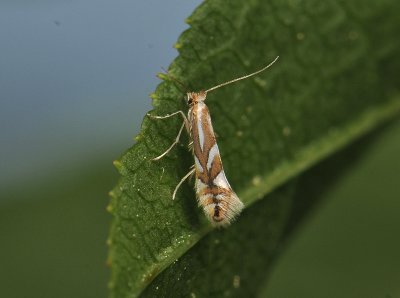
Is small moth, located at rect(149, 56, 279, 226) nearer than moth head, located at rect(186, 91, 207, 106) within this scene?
No

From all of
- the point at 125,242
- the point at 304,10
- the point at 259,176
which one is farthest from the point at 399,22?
the point at 125,242

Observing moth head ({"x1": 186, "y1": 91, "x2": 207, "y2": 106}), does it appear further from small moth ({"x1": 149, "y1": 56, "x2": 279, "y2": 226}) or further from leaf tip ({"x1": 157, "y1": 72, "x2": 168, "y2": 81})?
leaf tip ({"x1": 157, "y1": 72, "x2": 168, "y2": 81})

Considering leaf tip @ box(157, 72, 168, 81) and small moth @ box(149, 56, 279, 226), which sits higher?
leaf tip @ box(157, 72, 168, 81)

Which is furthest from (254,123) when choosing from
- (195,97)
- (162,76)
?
(162,76)

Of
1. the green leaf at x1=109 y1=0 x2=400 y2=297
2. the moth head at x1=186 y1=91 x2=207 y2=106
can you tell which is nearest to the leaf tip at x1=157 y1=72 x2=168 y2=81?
the green leaf at x1=109 y1=0 x2=400 y2=297

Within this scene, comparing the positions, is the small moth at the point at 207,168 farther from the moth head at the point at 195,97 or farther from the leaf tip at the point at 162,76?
the leaf tip at the point at 162,76

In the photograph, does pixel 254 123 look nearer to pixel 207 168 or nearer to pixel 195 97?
pixel 195 97

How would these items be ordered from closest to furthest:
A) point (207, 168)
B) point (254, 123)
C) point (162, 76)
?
point (162, 76)
point (254, 123)
point (207, 168)

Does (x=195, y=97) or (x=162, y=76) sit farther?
(x=195, y=97)

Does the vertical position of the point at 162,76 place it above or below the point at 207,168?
above
